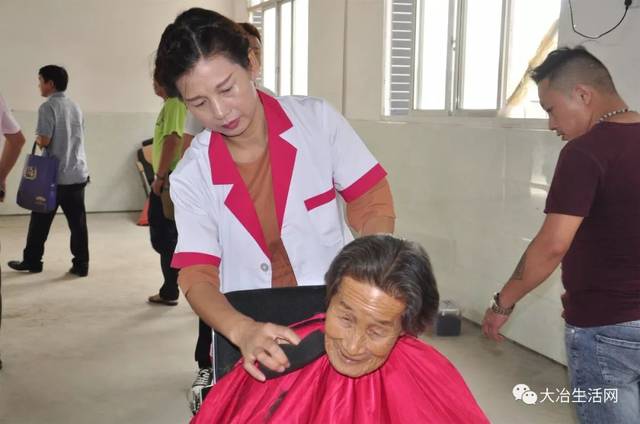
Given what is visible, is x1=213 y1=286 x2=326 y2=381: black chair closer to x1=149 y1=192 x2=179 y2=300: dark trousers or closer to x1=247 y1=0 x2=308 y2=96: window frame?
x1=149 y1=192 x2=179 y2=300: dark trousers

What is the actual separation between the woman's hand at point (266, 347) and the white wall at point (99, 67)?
7.17 metres

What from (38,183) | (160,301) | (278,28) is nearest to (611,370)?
(160,301)

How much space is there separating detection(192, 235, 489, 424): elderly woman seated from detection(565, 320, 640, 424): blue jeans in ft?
1.89

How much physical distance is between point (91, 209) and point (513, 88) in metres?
6.08

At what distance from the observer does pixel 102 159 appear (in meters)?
8.20

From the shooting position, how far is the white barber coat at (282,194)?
1500 millimetres

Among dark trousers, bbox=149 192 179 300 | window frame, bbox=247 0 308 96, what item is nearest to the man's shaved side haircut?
dark trousers, bbox=149 192 179 300

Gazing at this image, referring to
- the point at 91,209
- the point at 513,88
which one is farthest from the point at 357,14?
the point at 91,209

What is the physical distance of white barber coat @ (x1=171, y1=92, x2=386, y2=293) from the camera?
1500 millimetres

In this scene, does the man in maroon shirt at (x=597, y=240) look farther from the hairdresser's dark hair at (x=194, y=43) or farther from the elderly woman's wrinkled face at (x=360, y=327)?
the hairdresser's dark hair at (x=194, y=43)

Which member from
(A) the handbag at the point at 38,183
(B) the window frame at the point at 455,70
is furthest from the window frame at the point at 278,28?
(A) the handbag at the point at 38,183

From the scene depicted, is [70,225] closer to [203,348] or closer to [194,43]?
[203,348]

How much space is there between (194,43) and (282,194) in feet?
1.33

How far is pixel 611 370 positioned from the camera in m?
1.66
